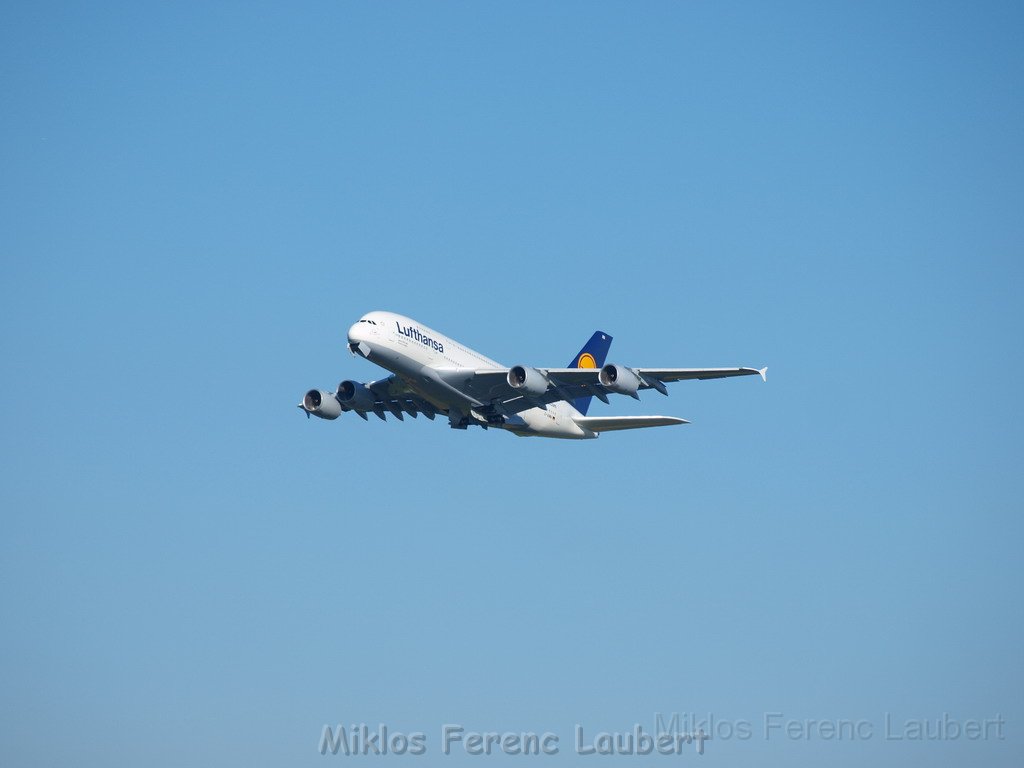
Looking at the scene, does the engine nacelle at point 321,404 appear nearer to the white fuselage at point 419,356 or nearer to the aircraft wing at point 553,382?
the white fuselage at point 419,356

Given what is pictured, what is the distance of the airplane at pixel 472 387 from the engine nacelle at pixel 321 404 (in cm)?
5

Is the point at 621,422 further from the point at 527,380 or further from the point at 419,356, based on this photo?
the point at 419,356

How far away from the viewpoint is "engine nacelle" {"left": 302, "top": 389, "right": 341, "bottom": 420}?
67.9 metres

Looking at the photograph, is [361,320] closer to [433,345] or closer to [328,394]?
[433,345]

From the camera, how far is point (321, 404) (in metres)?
67.9

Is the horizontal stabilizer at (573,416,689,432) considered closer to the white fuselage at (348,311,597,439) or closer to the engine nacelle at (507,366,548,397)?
the white fuselage at (348,311,597,439)

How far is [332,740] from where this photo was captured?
144ft

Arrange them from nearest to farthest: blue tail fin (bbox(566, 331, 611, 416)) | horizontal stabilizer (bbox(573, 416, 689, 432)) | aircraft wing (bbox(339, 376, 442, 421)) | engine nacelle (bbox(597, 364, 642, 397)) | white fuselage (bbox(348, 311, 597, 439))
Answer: engine nacelle (bbox(597, 364, 642, 397)) < white fuselage (bbox(348, 311, 597, 439)) < horizontal stabilizer (bbox(573, 416, 689, 432)) < aircraft wing (bbox(339, 376, 442, 421)) < blue tail fin (bbox(566, 331, 611, 416))

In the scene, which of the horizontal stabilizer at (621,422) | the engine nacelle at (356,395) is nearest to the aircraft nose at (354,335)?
the engine nacelle at (356,395)

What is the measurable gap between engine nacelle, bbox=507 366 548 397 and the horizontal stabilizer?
5939 millimetres

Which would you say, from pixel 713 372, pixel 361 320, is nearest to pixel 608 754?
pixel 713 372

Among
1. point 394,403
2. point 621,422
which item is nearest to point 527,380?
point 621,422

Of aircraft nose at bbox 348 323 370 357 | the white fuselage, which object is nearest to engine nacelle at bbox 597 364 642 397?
the white fuselage

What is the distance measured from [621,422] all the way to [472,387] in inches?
312
